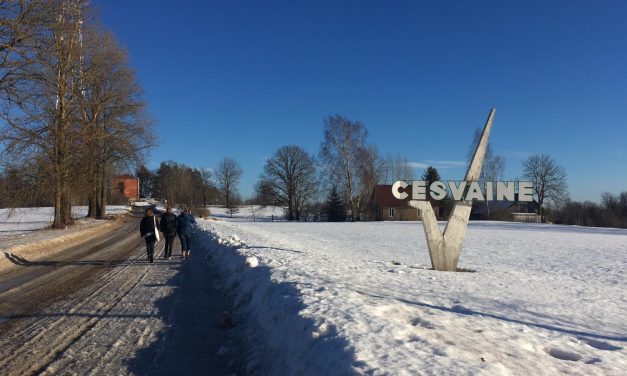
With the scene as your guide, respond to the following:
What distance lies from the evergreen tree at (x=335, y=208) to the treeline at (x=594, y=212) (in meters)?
34.7

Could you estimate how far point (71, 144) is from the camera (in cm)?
2619

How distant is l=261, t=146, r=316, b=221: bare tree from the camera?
79.4 metres

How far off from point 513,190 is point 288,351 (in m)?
9.98

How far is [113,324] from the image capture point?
21.2 ft

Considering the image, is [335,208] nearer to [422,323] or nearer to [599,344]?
[422,323]

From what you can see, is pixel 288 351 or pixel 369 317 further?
pixel 369 317

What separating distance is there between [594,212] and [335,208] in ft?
137

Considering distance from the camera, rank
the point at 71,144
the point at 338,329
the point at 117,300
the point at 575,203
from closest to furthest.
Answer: the point at 338,329
the point at 117,300
the point at 71,144
the point at 575,203

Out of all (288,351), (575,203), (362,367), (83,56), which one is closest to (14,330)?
(288,351)

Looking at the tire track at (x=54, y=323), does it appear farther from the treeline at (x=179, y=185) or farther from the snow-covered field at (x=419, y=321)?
the treeline at (x=179, y=185)

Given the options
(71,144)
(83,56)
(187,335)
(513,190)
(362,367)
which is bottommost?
(187,335)

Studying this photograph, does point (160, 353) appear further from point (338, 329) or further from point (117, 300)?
point (117, 300)

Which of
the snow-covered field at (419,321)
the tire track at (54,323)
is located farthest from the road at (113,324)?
the snow-covered field at (419,321)

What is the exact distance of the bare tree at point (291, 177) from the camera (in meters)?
79.4
